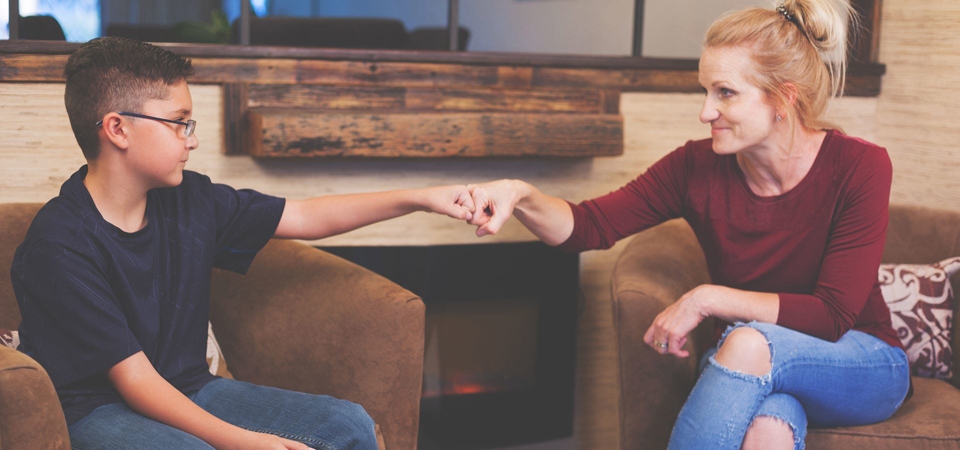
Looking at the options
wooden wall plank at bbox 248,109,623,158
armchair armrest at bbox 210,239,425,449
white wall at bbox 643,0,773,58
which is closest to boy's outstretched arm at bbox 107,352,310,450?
armchair armrest at bbox 210,239,425,449

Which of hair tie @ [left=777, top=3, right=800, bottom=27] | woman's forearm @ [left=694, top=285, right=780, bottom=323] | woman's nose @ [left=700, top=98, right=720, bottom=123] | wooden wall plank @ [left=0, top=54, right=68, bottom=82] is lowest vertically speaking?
woman's forearm @ [left=694, top=285, right=780, bottom=323]

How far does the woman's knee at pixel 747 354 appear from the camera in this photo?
1.45m

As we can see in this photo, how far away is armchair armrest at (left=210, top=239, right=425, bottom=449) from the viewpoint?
1541mm

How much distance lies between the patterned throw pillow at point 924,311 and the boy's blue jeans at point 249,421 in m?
1.23

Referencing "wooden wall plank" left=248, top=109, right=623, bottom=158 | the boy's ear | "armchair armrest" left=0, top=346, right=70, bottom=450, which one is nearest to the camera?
"armchair armrest" left=0, top=346, right=70, bottom=450

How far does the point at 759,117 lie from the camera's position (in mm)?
1630

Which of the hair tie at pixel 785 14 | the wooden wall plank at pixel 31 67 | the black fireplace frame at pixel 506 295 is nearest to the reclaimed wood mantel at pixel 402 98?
the wooden wall plank at pixel 31 67

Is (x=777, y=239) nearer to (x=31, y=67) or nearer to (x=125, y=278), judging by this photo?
(x=125, y=278)

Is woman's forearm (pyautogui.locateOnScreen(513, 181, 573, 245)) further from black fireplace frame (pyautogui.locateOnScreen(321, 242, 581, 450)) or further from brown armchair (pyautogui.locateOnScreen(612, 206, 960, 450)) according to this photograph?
black fireplace frame (pyautogui.locateOnScreen(321, 242, 581, 450))

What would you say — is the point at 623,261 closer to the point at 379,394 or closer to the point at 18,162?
the point at 379,394

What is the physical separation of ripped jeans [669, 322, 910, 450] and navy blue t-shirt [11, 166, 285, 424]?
849mm

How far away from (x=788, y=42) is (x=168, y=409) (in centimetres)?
125

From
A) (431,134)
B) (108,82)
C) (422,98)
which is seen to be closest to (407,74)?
(422,98)

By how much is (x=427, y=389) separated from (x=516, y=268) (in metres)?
0.43
